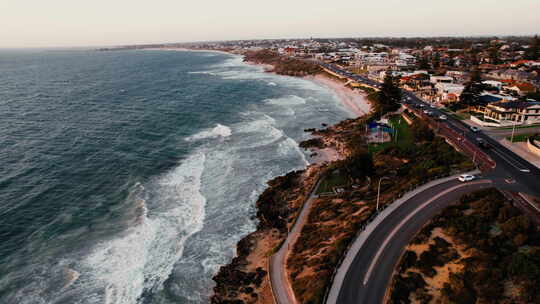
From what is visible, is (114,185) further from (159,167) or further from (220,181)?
(220,181)

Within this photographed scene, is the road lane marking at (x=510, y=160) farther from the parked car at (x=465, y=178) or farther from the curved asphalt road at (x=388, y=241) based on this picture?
the parked car at (x=465, y=178)

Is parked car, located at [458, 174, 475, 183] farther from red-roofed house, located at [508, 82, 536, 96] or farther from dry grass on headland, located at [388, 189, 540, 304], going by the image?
red-roofed house, located at [508, 82, 536, 96]

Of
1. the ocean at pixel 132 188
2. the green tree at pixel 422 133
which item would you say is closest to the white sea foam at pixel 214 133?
the ocean at pixel 132 188

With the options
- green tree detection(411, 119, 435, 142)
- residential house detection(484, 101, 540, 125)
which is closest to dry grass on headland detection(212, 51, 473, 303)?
green tree detection(411, 119, 435, 142)

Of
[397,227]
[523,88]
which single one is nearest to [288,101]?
[523,88]

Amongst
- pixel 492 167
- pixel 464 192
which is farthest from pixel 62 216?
pixel 492 167

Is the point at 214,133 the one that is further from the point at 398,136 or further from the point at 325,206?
the point at 325,206
